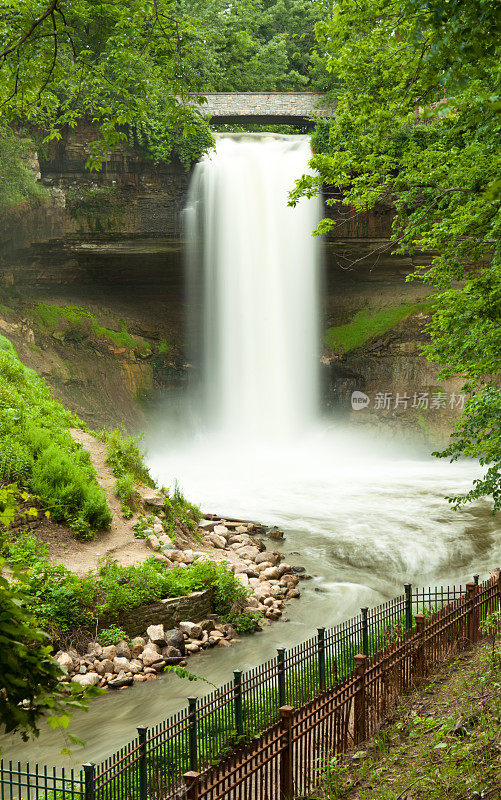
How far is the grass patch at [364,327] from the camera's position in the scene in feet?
93.3

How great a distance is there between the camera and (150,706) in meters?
8.39

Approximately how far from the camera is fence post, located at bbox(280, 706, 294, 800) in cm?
561

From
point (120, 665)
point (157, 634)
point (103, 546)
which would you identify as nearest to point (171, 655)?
point (157, 634)

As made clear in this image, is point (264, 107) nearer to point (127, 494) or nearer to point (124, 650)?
point (127, 494)

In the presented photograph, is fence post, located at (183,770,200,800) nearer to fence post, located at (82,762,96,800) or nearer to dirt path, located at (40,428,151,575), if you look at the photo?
fence post, located at (82,762,96,800)

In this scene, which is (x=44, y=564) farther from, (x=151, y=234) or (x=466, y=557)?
(x=151, y=234)

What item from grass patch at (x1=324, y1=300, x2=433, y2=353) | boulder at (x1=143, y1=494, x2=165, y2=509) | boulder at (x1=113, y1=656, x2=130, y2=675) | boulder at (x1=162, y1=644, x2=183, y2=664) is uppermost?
grass patch at (x1=324, y1=300, x2=433, y2=353)

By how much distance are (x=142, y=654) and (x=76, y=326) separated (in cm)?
1967

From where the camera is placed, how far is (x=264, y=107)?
2603cm

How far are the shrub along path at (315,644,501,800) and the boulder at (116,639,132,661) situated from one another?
13.6 feet

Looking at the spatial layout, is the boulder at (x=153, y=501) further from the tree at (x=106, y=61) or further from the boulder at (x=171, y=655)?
the tree at (x=106, y=61)

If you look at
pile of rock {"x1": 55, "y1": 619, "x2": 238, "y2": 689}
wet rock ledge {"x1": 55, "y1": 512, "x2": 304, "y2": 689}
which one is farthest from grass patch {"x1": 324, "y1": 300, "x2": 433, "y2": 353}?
pile of rock {"x1": 55, "y1": 619, "x2": 238, "y2": 689}

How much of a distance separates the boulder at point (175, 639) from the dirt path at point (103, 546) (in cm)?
184

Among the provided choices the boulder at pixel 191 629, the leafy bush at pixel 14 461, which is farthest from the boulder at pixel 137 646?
the leafy bush at pixel 14 461
